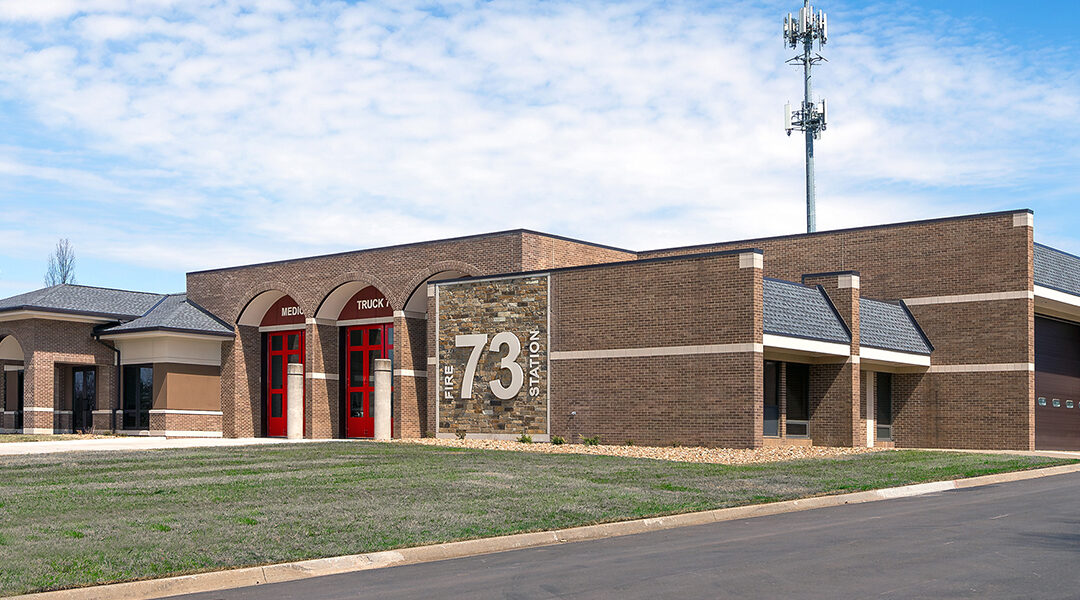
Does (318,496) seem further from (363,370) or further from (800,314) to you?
(363,370)

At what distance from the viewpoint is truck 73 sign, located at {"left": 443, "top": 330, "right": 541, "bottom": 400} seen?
102ft

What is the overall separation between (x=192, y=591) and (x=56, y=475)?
32.3 feet

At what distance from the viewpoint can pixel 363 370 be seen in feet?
128

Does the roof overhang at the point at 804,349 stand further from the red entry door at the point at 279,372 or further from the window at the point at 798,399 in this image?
the red entry door at the point at 279,372

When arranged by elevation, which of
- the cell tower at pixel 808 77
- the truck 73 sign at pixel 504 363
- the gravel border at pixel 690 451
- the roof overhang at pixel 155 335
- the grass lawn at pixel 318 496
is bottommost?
the gravel border at pixel 690 451

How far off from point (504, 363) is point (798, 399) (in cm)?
854

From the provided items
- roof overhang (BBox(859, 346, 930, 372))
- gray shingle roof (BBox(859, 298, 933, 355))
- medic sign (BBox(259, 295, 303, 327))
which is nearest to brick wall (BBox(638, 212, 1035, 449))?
gray shingle roof (BBox(859, 298, 933, 355))

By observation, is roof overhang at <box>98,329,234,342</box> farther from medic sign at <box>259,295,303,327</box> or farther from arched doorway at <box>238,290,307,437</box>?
medic sign at <box>259,295,303,327</box>

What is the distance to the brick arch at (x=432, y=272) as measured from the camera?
3409 centimetres

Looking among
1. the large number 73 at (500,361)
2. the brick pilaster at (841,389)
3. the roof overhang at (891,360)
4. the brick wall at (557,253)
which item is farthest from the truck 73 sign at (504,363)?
the roof overhang at (891,360)

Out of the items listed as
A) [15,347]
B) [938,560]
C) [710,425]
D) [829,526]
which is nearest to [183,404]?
[15,347]

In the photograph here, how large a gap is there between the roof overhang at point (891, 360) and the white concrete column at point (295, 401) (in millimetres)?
18751

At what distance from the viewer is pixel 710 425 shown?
27.5 metres

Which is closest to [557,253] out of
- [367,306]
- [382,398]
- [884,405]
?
[382,398]
